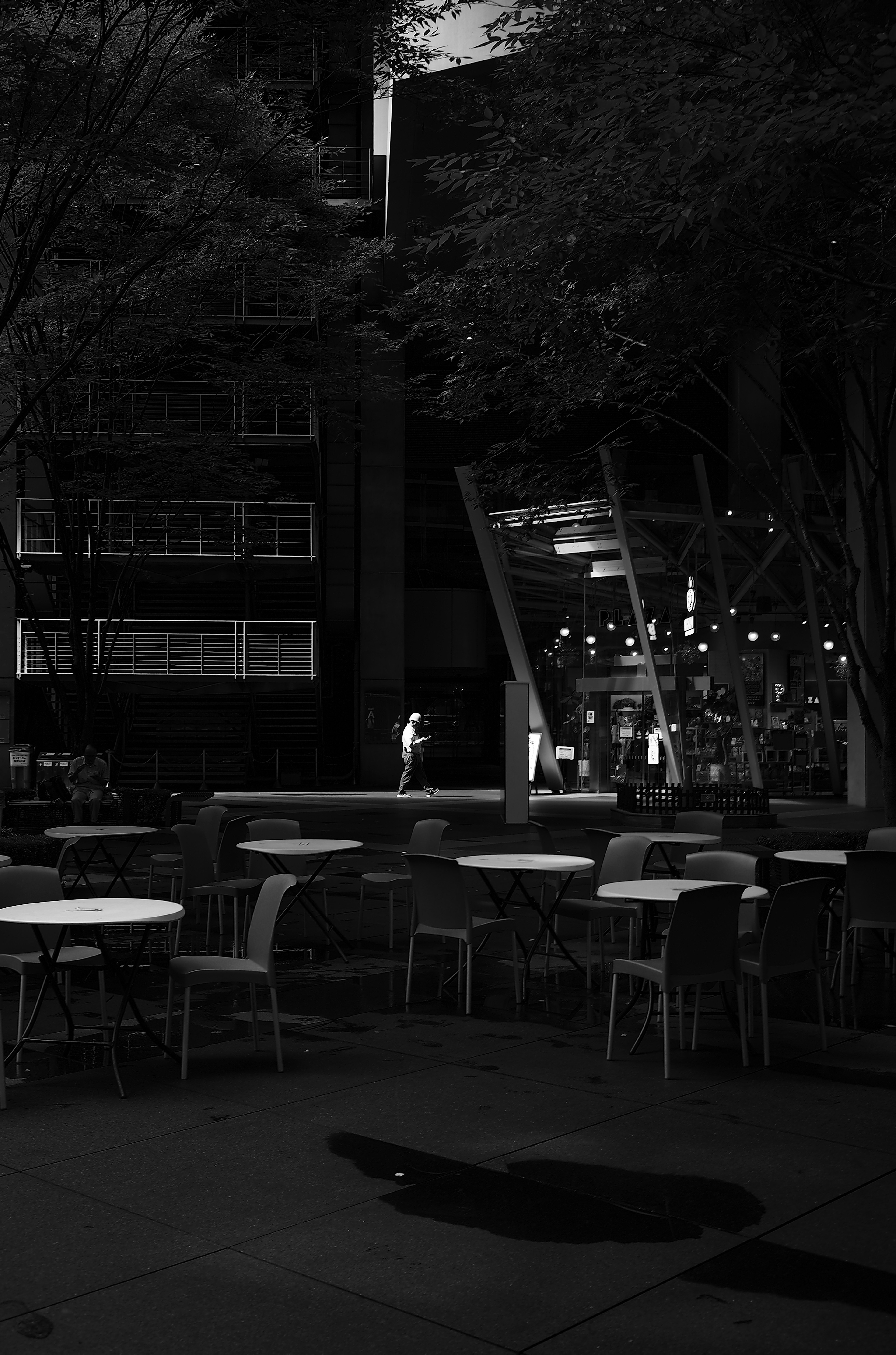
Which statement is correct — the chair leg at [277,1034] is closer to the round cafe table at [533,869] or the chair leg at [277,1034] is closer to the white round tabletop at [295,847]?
the round cafe table at [533,869]

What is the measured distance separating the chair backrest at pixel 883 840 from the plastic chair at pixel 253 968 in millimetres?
4845

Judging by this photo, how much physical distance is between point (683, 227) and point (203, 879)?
19.8ft

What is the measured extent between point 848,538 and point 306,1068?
18.7 metres

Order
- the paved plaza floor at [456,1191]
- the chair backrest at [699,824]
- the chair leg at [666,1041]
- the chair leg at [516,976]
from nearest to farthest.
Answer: the paved plaza floor at [456,1191] → the chair leg at [666,1041] → the chair leg at [516,976] → the chair backrest at [699,824]

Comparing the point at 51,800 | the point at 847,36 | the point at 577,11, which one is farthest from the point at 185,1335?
the point at 51,800

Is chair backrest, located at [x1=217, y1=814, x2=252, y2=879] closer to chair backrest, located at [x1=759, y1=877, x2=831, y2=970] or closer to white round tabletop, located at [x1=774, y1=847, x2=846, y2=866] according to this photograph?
white round tabletop, located at [x1=774, y1=847, x2=846, y2=866]

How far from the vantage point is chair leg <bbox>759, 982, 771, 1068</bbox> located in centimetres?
646

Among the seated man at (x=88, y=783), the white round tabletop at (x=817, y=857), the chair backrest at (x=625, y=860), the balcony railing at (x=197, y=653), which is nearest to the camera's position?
the white round tabletop at (x=817, y=857)

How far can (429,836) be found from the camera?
10430mm

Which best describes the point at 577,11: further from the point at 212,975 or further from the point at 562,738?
the point at 562,738

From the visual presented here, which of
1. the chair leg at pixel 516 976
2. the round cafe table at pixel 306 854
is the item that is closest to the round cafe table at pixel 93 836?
the round cafe table at pixel 306 854

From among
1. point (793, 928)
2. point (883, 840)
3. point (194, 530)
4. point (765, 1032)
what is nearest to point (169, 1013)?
point (765, 1032)

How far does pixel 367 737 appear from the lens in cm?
3091

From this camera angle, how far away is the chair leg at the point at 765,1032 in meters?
6.46
